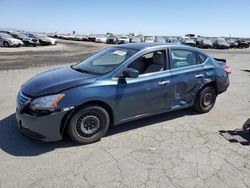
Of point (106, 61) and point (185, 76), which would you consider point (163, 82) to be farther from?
point (106, 61)

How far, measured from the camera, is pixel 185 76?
5.01 metres

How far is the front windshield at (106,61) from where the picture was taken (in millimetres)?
4426

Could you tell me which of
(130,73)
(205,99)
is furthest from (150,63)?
(205,99)

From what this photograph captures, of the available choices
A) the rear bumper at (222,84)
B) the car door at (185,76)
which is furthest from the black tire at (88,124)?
the rear bumper at (222,84)

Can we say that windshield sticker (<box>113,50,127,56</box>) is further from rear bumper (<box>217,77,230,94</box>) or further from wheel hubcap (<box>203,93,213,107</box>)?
rear bumper (<box>217,77,230,94</box>)

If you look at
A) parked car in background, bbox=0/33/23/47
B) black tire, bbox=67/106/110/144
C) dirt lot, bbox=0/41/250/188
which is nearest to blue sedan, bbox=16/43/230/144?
black tire, bbox=67/106/110/144

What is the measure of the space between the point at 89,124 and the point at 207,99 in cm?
297

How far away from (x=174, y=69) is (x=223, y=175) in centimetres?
227

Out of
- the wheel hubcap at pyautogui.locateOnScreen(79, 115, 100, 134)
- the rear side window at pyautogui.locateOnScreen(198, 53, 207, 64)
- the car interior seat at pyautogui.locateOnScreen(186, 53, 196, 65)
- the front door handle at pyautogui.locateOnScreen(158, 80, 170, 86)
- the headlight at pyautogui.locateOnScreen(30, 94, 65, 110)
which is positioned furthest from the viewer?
Answer: the rear side window at pyautogui.locateOnScreen(198, 53, 207, 64)

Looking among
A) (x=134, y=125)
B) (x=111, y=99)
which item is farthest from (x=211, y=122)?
(x=111, y=99)

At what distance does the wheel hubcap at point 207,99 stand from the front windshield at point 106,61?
2105 millimetres

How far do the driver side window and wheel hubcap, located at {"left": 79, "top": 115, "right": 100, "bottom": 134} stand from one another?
1131 mm

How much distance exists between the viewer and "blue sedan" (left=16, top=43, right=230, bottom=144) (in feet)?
12.2

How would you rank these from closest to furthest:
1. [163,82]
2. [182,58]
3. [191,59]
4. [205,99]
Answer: [163,82] → [182,58] → [191,59] → [205,99]
